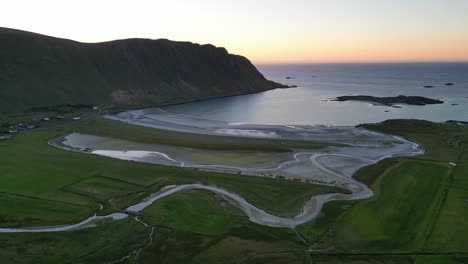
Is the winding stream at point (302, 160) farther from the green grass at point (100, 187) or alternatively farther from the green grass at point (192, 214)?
the green grass at point (100, 187)

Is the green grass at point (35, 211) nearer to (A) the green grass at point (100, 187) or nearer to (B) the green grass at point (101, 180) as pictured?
(B) the green grass at point (101, 180)

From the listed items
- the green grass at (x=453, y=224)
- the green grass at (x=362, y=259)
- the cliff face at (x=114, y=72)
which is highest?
the cliff face at (x=114, y=72)

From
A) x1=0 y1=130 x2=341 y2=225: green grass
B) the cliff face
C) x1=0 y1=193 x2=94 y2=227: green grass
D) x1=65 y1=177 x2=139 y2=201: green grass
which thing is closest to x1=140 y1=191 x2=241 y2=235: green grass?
x1=0 y1=130 x2=341 y2=225: green grass

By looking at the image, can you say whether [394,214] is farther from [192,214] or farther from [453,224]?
[192,214]

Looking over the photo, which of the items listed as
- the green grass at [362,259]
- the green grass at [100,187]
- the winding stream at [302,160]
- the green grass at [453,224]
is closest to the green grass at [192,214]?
the winding stream at [302,160]

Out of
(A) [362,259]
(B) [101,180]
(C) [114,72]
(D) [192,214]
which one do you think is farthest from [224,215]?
(C) [114,72]

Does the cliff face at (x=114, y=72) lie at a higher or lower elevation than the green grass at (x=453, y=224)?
higher

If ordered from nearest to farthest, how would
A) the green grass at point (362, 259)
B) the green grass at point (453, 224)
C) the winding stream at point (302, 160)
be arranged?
the green grass at point (362, 259), the green grass at point (453, 224), the winding stream at point (302, 160)

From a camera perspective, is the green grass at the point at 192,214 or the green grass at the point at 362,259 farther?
the green grass at the point at 192,214

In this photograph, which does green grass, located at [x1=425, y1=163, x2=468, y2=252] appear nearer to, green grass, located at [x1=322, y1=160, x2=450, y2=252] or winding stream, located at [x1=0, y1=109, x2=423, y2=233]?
green grass, located at [x1=322, y1=160, x2=450, y2=252]

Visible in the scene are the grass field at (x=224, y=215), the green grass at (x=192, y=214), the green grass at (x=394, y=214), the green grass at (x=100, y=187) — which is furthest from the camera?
the green grass at (x=100, y=187)
